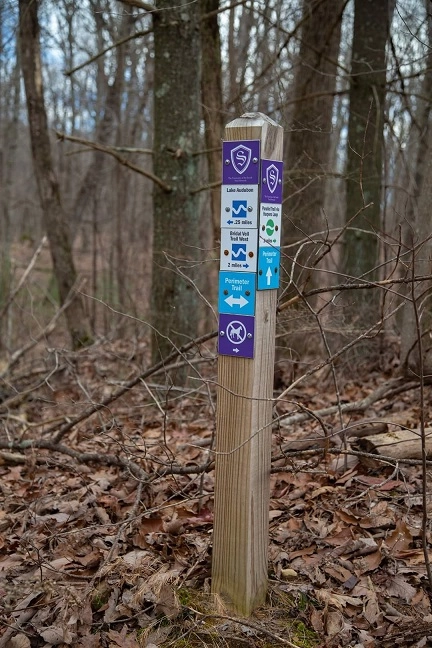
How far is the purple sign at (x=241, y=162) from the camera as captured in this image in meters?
2.57

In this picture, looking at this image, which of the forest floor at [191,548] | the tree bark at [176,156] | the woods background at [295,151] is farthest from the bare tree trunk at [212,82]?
the forest floor at [191,548]

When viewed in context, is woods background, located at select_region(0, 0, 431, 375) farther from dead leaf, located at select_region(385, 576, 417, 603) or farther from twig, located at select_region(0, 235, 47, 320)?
dead leaf, located at select_region(385, 576, 417, 603)

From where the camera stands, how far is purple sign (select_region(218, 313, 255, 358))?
2.66 meters

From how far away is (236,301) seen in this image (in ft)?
8.74

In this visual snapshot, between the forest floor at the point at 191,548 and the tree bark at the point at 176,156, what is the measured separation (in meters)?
1.77

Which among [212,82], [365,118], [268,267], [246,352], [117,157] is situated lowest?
[246,352]

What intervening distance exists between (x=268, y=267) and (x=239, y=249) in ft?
0.49

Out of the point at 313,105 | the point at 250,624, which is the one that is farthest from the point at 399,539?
the point at 313,105

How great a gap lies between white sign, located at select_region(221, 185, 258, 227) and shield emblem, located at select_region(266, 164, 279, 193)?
9 cm

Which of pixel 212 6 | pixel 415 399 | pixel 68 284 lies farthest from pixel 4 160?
pixel 415 399

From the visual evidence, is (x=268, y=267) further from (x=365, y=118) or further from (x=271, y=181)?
(x=365, y=118)

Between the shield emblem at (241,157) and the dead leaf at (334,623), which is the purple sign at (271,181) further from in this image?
the dead leaf at (334,623)

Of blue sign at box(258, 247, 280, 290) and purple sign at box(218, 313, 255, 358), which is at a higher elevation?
blue sign at box(258, 247, 280, 290)

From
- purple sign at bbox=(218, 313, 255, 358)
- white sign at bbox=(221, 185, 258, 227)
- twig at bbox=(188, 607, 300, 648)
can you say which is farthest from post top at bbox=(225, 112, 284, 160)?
twig at bbox=(188, 607, 300, 648)
